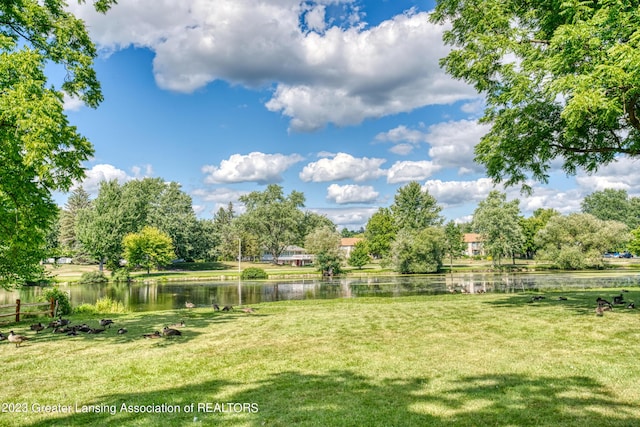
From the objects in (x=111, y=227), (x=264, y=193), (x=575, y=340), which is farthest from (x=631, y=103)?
(x=264, y=193)

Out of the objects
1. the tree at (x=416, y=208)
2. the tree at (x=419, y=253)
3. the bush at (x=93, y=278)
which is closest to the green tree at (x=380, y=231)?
the tree at (x=416, y=208)

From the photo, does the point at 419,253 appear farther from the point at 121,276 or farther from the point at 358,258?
Answer: the point at 121,276

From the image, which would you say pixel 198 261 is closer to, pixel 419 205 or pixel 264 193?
pixel 264 193

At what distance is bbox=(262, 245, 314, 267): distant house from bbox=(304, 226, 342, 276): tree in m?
38.0

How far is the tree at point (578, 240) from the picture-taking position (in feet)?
211

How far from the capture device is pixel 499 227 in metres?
71.2

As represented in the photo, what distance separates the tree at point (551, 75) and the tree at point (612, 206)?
455ft

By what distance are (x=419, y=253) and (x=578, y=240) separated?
2716 centimetres

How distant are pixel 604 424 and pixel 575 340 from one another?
590 centimetres

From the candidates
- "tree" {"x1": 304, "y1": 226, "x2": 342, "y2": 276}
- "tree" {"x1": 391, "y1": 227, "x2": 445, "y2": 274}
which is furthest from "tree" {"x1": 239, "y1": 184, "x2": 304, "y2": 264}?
"tree" {"x1": 391, "y1": 227, "x2": 445, "y2": 274}

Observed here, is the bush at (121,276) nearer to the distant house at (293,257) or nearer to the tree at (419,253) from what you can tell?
the tree at (419,253)

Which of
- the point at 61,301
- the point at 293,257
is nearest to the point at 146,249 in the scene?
the point at 293,257

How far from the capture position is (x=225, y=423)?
19.4ft

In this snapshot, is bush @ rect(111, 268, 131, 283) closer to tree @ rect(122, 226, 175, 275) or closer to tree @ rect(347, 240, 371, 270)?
tree @ rect(122, 226, 175, 275)
